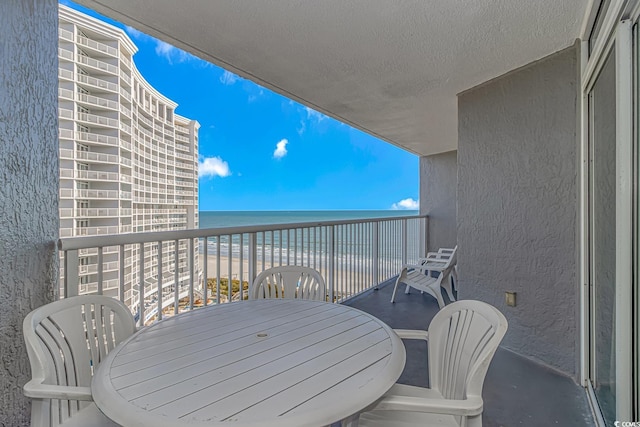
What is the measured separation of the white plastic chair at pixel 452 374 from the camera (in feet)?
3.05

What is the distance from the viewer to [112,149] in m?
7.10

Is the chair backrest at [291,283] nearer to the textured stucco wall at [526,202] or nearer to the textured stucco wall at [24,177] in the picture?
the textured stucco wall at [24,177]

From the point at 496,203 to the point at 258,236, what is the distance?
228cm

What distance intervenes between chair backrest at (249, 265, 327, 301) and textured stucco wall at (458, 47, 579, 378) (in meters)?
1.64

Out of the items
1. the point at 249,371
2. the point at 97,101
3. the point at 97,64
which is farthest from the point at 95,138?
the point at 249,371

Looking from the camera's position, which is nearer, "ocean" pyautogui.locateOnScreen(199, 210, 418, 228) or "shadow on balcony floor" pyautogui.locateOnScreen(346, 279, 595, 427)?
"shadow on balcony floor" pyautogui.locateOnScreen(346, 279, 595, 427)

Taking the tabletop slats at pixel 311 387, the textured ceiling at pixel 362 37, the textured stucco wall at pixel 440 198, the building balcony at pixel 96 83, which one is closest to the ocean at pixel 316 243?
the textured stucco wall at pixel 440 198

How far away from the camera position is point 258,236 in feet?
10.4

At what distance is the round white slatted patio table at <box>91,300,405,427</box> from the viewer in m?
0.79

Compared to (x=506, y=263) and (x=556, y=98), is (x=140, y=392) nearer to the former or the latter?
(x=506, y=263)

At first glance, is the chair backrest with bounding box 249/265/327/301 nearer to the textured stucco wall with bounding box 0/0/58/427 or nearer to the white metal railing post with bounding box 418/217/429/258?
the textured stucco wall with bounding box 0/0/58/427

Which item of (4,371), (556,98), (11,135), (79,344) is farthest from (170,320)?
(556,98)

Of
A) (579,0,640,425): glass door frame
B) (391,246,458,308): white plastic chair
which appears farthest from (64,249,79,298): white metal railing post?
(391,246,458,308): white plastic chair

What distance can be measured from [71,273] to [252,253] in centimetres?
140
